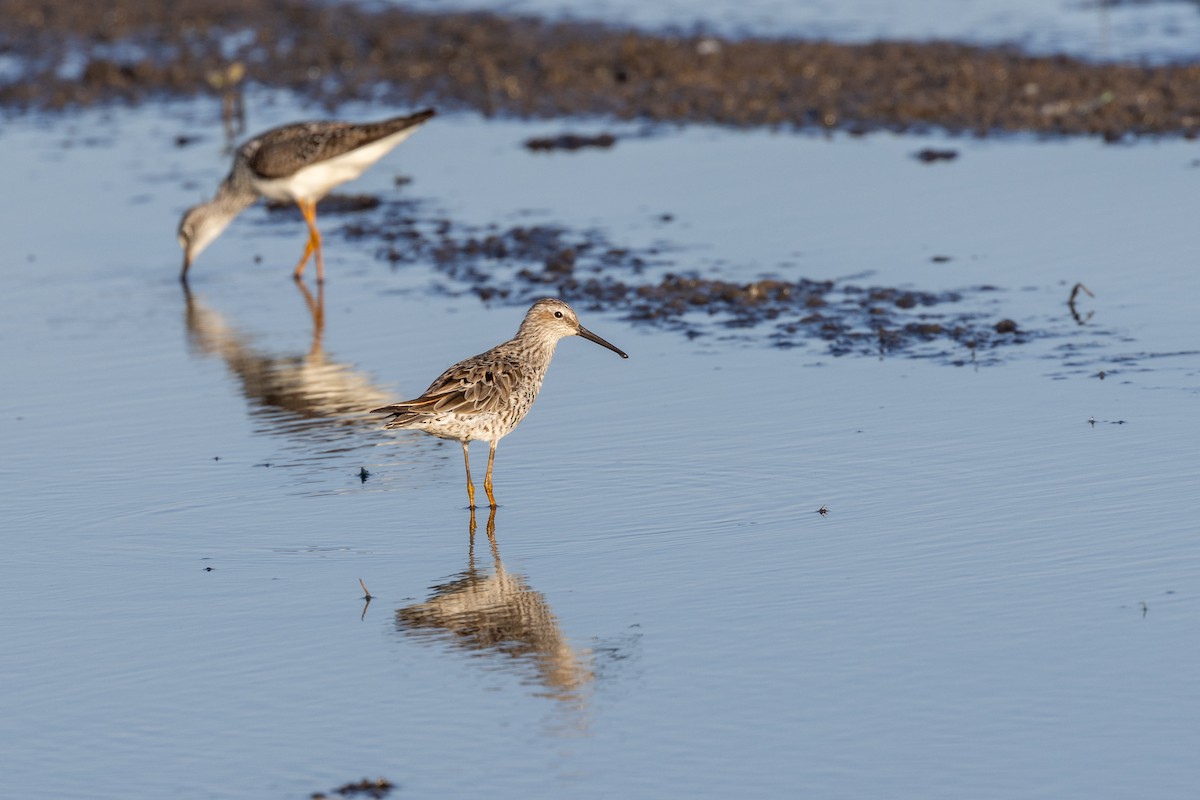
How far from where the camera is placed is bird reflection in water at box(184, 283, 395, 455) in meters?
10.4

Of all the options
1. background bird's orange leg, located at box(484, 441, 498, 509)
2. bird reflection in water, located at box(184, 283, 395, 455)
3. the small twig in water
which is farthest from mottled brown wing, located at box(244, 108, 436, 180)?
background bird's orange leg, located at box(484, 441, 498, 509)

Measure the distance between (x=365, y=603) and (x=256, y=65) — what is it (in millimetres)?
16273

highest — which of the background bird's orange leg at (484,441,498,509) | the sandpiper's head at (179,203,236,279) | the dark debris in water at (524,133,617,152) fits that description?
the dark debris in water at (524,133,617,152)

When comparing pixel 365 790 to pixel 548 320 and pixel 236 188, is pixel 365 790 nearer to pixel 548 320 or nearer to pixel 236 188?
pixel 548 320

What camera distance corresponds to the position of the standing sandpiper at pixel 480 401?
345 inches

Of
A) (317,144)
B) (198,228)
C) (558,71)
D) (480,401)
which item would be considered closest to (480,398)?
(480,401)

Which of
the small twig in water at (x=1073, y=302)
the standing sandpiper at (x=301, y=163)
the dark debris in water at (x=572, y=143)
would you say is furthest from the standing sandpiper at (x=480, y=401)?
the dark debris in water at (x=572, y=143)

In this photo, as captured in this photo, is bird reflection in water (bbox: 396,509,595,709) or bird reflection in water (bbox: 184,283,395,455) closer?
bird reflection in water (bbox: 396,509,595,709)

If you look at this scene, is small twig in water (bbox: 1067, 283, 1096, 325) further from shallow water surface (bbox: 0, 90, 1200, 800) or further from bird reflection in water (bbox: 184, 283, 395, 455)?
bird reflection in water (bbox: 184, 283, 395, 455)

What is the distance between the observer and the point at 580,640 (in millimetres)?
6941

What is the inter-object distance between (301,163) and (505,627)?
28.6ft

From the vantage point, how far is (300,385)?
37.3 ft

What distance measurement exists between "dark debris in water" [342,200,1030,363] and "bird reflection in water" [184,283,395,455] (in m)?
1.47

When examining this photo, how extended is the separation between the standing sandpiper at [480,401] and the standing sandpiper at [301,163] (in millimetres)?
6043
